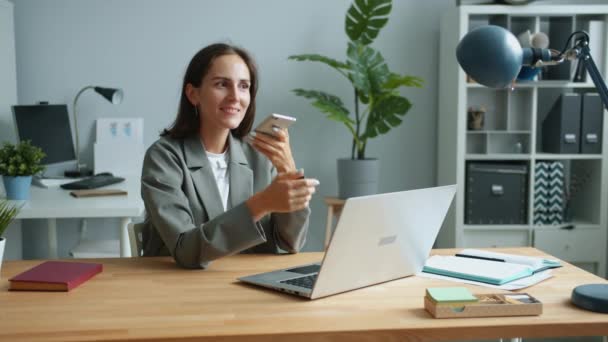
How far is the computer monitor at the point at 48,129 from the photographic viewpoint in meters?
3.61

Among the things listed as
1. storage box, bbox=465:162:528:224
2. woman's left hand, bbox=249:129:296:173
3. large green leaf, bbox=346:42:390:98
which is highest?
large green leaf, bbox=346:42:390:98

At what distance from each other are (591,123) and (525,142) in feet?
1.26

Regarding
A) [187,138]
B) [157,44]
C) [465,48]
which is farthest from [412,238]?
[157,44]

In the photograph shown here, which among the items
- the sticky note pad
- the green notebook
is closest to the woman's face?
the green notebook

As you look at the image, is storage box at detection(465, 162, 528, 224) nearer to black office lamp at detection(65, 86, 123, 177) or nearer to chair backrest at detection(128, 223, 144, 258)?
black office lamp at detection(65, 86, 123, 177)

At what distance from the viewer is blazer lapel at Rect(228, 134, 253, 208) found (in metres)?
2.06

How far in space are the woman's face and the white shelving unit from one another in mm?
2087

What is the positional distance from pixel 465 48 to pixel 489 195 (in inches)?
101

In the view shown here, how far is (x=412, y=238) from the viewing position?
1.57 meters

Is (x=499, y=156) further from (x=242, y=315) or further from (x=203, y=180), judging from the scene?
(x=242, y=315)

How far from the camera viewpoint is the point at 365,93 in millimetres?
3867

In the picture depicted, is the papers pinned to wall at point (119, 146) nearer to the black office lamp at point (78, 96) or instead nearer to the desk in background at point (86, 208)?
the black office lamp at point (78, 96)

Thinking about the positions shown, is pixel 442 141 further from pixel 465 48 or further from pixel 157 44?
pixel 465 48

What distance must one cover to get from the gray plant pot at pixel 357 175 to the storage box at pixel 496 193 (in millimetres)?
560
